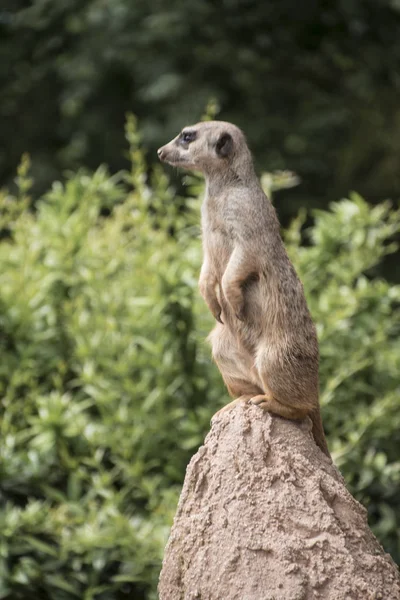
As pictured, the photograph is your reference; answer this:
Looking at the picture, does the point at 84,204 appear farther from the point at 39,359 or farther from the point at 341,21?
the point at 341,21

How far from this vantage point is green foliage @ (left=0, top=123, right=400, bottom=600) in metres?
4.92

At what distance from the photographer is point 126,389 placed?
17.4 ft

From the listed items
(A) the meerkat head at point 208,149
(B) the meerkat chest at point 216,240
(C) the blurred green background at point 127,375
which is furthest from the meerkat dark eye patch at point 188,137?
(C) the blurred green background at point 127,375

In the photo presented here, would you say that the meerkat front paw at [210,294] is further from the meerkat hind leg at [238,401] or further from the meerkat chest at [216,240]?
the meerkat hind leg at [238,401]

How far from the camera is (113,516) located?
4887mm

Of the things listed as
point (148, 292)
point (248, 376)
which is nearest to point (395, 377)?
point (148, 292)

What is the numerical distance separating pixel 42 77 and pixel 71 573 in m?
7.57

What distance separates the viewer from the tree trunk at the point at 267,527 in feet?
9.67

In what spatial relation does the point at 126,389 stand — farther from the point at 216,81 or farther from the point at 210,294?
the point at 216,81

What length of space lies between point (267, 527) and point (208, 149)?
107 centimetres

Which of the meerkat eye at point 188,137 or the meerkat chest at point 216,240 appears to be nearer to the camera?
the meerkat chest at point 216,240

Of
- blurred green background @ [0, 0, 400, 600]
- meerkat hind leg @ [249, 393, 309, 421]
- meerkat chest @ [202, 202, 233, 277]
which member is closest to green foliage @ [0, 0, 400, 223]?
blurred green background @ [0, 0, 400, 600]

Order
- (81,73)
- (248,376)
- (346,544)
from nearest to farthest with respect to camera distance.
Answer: (346,544), (248,376), (81,73)

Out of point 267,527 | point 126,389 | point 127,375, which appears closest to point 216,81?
point 127,375
